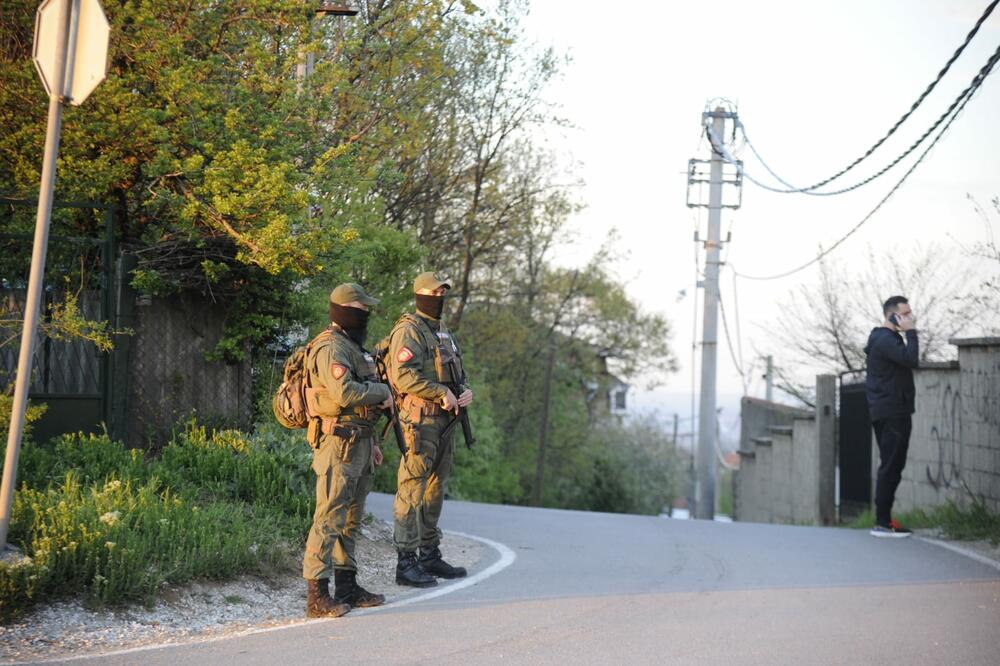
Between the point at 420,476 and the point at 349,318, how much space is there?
4.69 ft

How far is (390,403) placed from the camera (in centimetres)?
728

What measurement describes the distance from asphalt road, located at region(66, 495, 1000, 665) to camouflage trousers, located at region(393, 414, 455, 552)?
582 mm

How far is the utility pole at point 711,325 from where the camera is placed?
26.6m

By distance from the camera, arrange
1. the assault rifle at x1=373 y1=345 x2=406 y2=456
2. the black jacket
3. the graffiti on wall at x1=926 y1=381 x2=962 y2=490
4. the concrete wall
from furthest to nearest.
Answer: the graffiti on wall at x1=926 y1=381 x2=962 y2=490, the concrete wall, the black jacket, the assault rifle at x1=373 y1=345 x2=406 y2=456

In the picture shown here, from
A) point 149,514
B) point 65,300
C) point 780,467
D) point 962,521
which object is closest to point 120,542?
point 149,514

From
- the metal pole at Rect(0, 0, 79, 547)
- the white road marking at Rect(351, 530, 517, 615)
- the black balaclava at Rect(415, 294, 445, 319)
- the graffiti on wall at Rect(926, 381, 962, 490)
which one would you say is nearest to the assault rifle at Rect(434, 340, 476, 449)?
the black balaclava at Rect(415, 294, 445, 319)

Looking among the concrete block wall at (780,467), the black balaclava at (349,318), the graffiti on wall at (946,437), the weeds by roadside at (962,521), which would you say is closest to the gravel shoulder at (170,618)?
the black balaclava at (349,318)

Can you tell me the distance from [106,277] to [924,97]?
922 centimetres

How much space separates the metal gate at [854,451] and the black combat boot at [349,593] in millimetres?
10030

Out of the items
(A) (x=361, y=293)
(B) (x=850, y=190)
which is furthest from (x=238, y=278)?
(B) (x=850, y=190)

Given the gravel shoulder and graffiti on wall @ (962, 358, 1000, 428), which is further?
graffiti on wall @ (962, 358, 1000, 428)

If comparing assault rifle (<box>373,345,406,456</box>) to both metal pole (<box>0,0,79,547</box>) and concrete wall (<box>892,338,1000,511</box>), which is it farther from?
concrete wall (<box>892,338,1000,511</box>)

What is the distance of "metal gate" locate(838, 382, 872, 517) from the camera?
15664mm

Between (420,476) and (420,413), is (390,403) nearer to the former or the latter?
(420,413)
